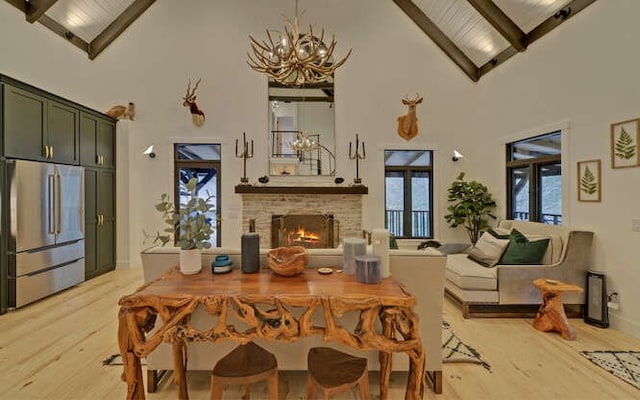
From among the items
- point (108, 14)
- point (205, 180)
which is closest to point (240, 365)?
point (205, 180)

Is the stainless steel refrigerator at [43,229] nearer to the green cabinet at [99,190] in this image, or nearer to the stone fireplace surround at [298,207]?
the green cabinet at [99,190]

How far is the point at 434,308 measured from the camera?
2062 millimetres

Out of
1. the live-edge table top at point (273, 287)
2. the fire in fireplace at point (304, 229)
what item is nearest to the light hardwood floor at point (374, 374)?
the live-edge table top at point (273, 287)

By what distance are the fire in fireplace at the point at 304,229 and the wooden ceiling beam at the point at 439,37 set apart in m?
3.81

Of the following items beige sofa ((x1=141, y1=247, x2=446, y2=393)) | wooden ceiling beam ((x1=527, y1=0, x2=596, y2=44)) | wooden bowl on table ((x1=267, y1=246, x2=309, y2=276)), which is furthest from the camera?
wooden ceiling beam ((x1=527, y1=0, x2=596, y2=44))

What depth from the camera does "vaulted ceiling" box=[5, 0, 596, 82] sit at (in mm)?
4281

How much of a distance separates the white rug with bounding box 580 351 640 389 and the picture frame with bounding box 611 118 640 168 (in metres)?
1.78

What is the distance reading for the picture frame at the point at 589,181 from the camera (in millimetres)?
3406

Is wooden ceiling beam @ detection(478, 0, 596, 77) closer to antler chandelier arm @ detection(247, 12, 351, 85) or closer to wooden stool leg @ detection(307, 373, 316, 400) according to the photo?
antler chandelier arm @ detection(247, 12, 351, 85)

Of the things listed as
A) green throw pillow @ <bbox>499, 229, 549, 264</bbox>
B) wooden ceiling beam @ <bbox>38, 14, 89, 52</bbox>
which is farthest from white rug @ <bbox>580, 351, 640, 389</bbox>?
wooden ceiling beam @ <bbox>38, 14, 89, 52</bbox>

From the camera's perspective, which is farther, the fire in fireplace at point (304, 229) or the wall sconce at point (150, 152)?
the fire in fireplace at point (304, 229)

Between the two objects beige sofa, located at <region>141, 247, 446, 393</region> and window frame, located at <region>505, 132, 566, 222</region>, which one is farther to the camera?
window frame, located at <region>505, 132, 566, 222</region>

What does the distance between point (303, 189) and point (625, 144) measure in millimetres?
4229

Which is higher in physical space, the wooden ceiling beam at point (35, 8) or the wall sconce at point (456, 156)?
the wooden ceiling beam at point (35, 8)
